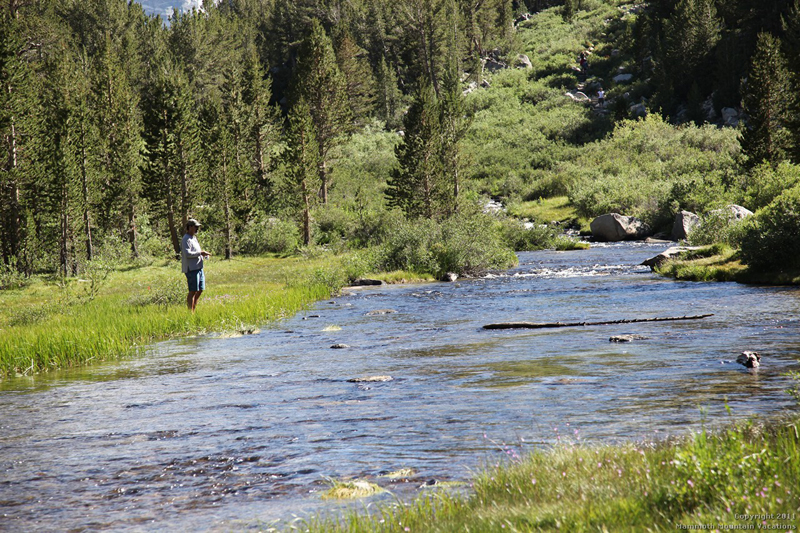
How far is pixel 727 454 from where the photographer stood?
4.51 metres

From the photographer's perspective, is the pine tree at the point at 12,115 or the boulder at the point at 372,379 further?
the pine tree at the point at 12,115

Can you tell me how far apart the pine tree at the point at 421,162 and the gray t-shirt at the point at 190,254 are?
34.3m

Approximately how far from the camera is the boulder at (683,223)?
46.5 metres

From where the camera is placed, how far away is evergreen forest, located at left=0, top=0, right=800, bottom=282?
4241 centimetres

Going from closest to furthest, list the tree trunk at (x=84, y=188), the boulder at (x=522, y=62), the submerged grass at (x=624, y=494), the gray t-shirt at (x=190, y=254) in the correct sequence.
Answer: the submerged grass at (x=624, y=494) < the gray t-shirt at (x=190, y=254) < the tree trunk at (x=84, y=188) < the boulder at (x=522, y=62)

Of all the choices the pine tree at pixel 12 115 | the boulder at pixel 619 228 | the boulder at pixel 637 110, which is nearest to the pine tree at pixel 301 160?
the pine tree at pixel 12 115

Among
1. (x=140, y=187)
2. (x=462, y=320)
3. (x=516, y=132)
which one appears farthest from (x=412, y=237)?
(x=516, y=132)

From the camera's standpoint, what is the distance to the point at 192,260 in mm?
19359

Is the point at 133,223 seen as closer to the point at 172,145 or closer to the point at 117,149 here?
the point at 117,149

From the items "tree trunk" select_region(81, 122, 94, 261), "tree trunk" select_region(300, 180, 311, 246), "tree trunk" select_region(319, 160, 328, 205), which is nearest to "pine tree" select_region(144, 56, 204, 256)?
"tree trunk" select_region(81, 122, 94, 261)

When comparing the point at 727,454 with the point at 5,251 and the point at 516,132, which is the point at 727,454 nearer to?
the point at 5,251

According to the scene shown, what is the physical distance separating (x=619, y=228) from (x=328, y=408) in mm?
46643

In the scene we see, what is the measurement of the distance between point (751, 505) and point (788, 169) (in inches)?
1788

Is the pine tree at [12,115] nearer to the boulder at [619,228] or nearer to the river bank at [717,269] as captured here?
the river bank at [717,269]
